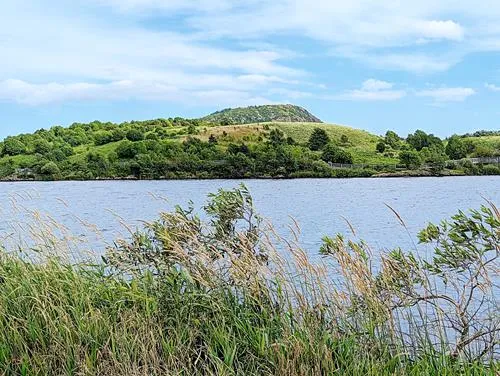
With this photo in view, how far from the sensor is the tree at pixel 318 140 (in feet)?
455

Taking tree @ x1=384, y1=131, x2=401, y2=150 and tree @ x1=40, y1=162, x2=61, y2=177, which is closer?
tree @ x1=40, y1=162, x2=61, y2=177

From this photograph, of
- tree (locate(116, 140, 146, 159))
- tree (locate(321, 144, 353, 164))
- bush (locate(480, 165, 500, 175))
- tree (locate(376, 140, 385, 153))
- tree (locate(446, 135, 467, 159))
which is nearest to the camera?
bush (locate(480, 165, 500, 175))

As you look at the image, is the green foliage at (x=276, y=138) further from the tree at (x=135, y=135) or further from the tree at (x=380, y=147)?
the tree at (x=135, y=135)

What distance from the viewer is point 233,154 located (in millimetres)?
123125

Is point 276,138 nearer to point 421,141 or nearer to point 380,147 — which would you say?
point 380,147

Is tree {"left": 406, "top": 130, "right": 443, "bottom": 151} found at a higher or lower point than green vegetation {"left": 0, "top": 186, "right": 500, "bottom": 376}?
higher

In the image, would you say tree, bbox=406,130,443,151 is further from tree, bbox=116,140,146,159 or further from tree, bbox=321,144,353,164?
tree, bbox=116,140,146,159

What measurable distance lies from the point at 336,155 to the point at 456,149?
1187 inches

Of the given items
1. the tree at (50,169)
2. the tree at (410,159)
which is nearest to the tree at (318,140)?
the tree at (410,159)

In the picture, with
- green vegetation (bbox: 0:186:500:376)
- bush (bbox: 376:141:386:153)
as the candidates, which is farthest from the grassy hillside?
green vegetation (bbox: 0:186:500:376)

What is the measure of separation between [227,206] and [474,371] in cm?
362

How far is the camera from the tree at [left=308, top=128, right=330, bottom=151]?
138625 millimetres

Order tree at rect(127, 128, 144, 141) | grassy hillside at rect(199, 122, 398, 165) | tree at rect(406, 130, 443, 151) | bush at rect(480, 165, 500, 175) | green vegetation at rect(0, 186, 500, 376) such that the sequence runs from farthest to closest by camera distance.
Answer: tree at rect(406, 130, 443, 151), tree at rect(127, 128, 144, 141), grassy hillside at rect(199, 122, 398, 165), bush at rect(480, 165, 500, 175), green vegetation at rect(0, 186, 500, 376)

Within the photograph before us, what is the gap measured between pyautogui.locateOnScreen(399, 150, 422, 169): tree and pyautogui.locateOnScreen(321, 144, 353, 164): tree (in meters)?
10.8
